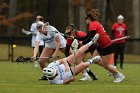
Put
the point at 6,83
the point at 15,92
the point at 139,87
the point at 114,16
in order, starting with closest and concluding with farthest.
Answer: the point at 15,92 → the point at 139,87 → the point at 6,83 → the point at 114,16

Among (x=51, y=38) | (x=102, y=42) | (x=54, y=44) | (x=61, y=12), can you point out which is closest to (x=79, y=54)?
(x=102, y=42)

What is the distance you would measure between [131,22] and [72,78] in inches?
1826

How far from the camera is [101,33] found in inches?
742

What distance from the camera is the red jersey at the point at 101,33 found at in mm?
18575

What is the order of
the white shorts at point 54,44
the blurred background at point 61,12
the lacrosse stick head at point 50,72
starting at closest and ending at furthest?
the lacrosse stick head at point 50,72 → the white shorts at point 54,44 → the blurred background at point 61,12

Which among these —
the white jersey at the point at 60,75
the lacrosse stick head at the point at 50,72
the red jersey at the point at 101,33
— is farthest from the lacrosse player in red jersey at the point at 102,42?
the lacrosse stick head at the point at 50,72

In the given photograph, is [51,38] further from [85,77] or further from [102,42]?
[102,42]

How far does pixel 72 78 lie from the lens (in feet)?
58.2

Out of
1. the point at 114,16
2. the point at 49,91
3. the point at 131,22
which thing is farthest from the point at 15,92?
the point at 131,22

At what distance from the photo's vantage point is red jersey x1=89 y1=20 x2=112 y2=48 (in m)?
18.6

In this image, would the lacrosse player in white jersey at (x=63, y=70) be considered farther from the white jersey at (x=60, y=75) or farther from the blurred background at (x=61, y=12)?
the blurred background at (x=61, y=12)

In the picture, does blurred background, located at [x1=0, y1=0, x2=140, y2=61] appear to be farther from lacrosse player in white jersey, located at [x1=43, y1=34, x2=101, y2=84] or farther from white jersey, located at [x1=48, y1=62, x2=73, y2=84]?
white jersey, located at [x1=48, y1=62, x2=73, y2=84]

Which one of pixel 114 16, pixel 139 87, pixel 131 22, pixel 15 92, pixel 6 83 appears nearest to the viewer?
pixel 15 92

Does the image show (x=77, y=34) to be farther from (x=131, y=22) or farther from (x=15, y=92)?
(x=131, y=22)
